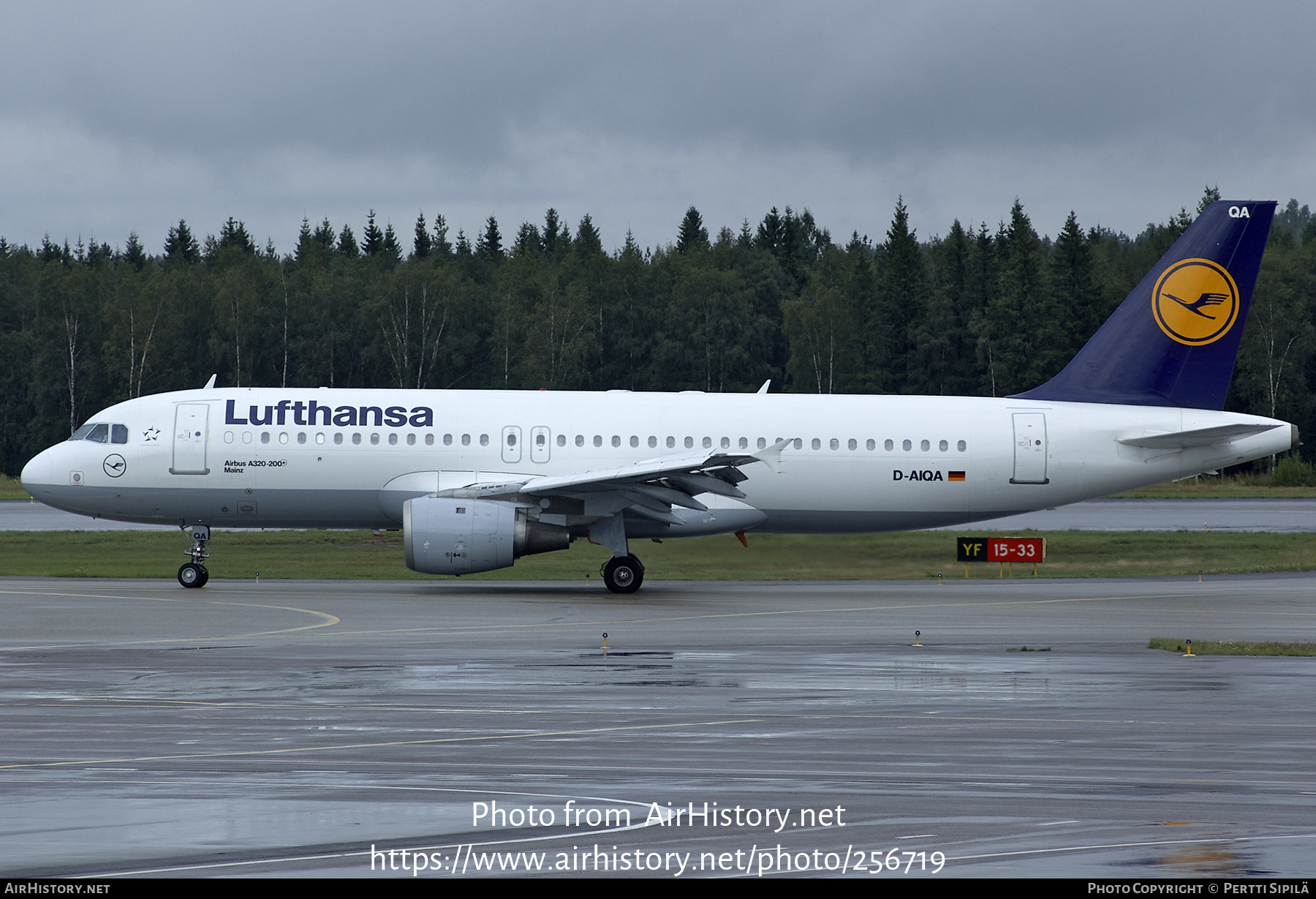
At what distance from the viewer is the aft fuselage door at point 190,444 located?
3028cm

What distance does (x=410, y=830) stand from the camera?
31.0 ft

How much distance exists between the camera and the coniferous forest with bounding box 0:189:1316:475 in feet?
323

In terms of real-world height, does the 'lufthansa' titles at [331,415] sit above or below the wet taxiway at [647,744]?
above

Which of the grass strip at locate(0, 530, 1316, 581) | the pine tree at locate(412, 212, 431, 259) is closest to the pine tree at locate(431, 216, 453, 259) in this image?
the pine tree at locate(412, 212, 431, 259)

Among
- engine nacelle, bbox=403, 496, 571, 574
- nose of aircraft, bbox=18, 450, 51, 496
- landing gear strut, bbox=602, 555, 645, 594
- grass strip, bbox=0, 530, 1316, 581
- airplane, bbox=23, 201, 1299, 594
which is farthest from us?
grass strip, bbox=0, 530, 1316, 581

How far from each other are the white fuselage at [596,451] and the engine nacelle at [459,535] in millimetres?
1685

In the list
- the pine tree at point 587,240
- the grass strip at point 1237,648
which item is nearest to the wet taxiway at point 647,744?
the grass strip at point 1237,648

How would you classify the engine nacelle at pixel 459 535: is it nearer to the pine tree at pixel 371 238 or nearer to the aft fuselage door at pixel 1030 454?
the aft fuselage door at pixel 1030 454

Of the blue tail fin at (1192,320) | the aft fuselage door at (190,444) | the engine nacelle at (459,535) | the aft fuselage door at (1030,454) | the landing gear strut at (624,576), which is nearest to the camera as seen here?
the engine nacelle at (459,535)

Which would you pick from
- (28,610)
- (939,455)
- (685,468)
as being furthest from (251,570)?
(939,455)

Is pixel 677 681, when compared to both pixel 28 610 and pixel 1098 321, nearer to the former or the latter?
pixel 28 610

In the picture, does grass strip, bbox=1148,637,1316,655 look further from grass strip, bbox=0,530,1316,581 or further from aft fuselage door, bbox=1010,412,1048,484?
grass strip, bbox=0,530,1316,581

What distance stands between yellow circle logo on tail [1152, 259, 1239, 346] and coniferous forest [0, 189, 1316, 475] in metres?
64.6

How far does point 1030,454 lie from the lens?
105 ft
